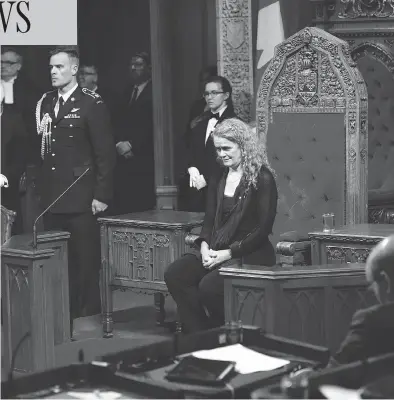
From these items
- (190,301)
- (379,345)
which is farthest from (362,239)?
(379,345)

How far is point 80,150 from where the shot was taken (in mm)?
5836

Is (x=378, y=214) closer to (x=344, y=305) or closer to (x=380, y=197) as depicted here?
(x=380, y=197)

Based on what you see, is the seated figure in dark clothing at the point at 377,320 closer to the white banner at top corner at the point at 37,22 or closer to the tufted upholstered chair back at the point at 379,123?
the white banner at top corner at the point at 37,22

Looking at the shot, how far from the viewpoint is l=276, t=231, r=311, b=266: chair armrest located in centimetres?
495

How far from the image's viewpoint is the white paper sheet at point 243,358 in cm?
254

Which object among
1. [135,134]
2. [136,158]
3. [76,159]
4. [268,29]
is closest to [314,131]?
[76,159]

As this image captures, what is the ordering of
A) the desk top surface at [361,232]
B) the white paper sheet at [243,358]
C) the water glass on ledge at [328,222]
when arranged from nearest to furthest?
1. the white paper sheet at [243,358]
2. the desk top surface at [361,232]
3. the water glass on ledge at [328,222]

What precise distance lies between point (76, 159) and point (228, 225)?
1.27 metres

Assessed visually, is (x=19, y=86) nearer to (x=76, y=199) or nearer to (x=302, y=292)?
(x=76, y=199)

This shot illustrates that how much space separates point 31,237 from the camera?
5.08 m

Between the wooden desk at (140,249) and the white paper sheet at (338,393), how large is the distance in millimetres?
3176

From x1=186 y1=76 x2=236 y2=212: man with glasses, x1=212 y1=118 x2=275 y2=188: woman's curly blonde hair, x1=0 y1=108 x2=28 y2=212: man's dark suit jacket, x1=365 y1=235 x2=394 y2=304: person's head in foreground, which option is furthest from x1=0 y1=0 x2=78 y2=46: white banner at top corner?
x1=365 y1=235 x2=394 y2=304: person's head in foreground

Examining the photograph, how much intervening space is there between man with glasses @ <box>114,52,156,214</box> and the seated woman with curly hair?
182 centimetres

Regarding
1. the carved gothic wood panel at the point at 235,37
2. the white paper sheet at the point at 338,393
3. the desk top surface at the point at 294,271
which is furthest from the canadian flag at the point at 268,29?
the white paper sheet at the point at 338,393
